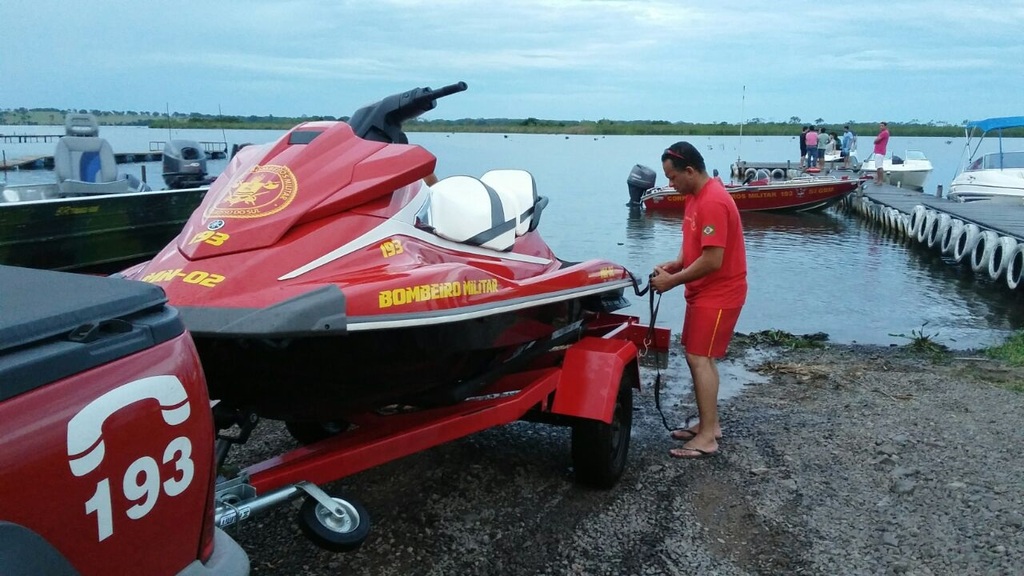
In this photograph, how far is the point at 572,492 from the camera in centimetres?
440

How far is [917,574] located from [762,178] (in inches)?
924

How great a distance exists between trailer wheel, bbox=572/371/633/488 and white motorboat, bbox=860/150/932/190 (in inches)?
1080

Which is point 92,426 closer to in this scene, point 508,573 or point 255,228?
point 255,228

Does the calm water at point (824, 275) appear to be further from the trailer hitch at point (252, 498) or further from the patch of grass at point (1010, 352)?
the trailer hitch at point (252, 498)

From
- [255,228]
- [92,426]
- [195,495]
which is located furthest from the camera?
[255,228]

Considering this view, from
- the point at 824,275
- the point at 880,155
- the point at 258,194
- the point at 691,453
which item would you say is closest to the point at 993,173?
the point at 824,275

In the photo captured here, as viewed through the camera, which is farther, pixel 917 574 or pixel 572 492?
pixel 572 492

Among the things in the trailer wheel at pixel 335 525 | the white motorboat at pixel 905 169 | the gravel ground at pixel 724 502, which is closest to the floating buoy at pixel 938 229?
the gravel ground at pixel 724 502

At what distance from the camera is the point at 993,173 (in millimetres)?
19750

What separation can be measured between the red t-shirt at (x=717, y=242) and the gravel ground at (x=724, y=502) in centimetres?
96

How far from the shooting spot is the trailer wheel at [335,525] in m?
2.61

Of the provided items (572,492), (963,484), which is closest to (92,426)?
(572,492)

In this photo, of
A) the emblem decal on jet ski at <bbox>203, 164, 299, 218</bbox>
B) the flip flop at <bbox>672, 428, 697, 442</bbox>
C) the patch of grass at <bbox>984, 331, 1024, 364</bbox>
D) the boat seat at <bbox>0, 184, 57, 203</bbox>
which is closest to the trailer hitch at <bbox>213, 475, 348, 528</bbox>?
the emblem decal on jet ski at <bbox>203, 164, 299, 218</bbox>

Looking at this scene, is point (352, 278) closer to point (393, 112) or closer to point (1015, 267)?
point (393, 112)
